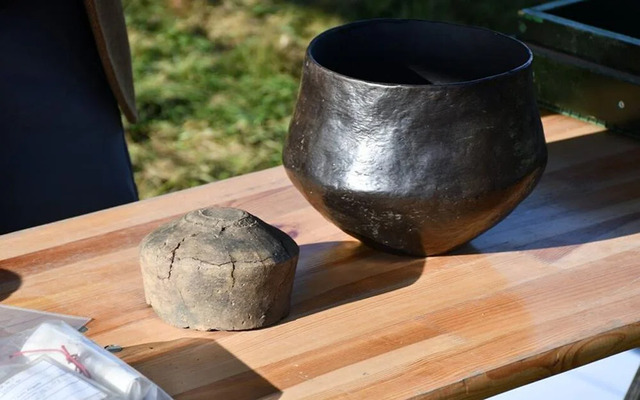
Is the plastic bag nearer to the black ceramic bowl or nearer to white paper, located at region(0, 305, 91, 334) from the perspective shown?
white paper, located at region(0, 305, 91, 334)

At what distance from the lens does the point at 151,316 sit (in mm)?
1112

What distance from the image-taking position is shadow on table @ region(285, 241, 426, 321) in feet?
3.77

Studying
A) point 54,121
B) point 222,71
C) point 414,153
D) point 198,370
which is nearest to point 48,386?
point 198,370

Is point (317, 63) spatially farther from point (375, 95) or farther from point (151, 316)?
point (151, 316)

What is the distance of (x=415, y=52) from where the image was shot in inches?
52.5

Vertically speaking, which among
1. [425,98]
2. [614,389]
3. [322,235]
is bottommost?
[614,389]

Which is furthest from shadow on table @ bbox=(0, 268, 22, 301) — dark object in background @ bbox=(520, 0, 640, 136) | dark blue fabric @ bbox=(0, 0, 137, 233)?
dark object in background @ bbox=(520, 0, 640, 136)

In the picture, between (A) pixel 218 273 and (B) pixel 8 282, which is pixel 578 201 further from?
(B) pixel 8 282

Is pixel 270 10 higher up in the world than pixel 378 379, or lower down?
lower down

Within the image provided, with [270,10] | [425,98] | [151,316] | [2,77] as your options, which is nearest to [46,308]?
[151,316]

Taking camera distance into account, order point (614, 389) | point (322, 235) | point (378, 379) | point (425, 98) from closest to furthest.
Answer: point (378, 379)
point (425, 98)
point (322, 235)
point (614, 389)

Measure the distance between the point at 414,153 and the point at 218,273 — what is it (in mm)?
249

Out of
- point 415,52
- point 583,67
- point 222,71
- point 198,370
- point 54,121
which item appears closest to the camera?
point 198,370

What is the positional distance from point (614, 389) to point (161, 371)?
859mm
